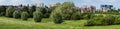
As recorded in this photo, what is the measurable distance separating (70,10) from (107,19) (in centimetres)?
3028

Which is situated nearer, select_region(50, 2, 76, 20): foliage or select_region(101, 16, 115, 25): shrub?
select_region(101, 16, 115, 25): shrub

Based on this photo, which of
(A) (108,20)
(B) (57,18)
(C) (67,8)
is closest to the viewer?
(A) (108,20)

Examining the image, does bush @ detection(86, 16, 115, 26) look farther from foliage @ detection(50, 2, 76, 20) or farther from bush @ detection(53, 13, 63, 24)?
foliage @ detection(50, 2, 76, 20)

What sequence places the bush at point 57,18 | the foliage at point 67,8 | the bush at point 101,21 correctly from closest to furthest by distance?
the bush at point 101,21 < the bush at point 57,18 < the foliage at point 67,8

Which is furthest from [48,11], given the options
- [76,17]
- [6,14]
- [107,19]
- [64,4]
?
[107,19]

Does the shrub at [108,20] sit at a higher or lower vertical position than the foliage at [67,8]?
lower

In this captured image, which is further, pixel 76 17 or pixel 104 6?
pixel 104 6

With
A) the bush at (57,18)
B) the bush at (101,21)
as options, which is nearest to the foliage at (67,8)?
the bush at (57,18)

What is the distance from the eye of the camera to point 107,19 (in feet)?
150

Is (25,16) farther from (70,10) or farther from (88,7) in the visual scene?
(88,7)

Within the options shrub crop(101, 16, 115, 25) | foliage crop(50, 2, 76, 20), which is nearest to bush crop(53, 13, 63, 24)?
shrub crop(101, 16, 115, 25)

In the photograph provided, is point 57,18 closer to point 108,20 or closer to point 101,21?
point 101,21

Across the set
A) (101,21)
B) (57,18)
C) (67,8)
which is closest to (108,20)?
(101,21)

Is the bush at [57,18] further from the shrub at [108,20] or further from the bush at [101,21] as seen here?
the shrub at [108,20]
